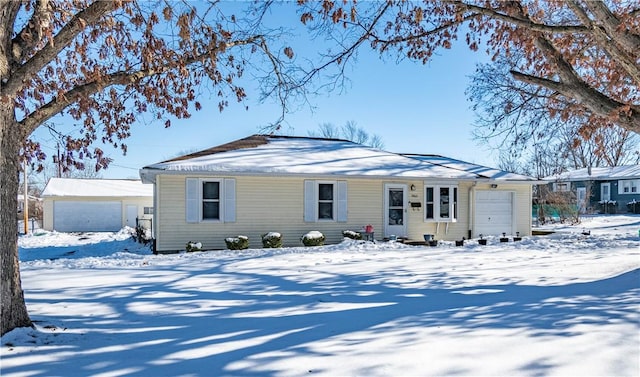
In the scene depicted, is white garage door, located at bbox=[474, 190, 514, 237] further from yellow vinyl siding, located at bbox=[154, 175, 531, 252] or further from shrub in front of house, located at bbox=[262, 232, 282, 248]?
shrub in front of house, located at bbox=[262, 232, 282, 248]

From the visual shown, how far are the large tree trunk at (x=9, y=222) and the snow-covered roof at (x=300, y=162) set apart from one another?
325 inches

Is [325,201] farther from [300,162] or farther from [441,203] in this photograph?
[441,203]

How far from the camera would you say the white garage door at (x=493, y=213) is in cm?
1585

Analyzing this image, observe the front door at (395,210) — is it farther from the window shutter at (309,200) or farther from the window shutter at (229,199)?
the window shutter at (229,199)

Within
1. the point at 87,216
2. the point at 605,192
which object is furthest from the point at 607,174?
the point at 87,216

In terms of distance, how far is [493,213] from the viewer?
52.8 ft

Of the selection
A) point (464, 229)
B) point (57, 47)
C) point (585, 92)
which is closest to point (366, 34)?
point (585, 92)

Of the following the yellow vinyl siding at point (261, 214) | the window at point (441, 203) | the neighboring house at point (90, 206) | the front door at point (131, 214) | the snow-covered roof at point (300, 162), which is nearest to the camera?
the yellow vinyl siding at point (261, 214)

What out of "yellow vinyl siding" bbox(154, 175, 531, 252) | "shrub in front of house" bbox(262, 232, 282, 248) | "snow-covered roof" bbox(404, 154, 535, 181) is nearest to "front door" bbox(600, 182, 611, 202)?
"snow-covered roof" bbox(404, 154, 535, 181)

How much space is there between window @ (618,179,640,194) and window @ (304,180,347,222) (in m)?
34.8

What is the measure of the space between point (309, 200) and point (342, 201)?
114 cm

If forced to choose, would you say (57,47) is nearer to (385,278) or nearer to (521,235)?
→ (385,278)

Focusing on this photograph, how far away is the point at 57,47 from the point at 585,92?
24.2 ft

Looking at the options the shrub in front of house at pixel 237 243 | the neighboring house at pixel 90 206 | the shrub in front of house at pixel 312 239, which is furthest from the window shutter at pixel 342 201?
the neighboring house at pixel 90 206
